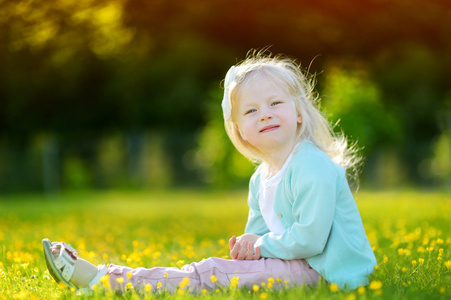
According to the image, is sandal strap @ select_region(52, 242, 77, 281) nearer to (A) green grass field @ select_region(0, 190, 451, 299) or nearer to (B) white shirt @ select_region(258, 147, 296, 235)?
(A) green grass field @ select_region(0, 190, 451, 299)

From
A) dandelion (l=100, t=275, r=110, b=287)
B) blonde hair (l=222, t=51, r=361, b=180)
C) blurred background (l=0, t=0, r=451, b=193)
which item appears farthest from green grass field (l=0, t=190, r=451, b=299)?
blurred background (l=0, t=0, r=451, b=193)

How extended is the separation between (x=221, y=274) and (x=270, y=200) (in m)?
0.57

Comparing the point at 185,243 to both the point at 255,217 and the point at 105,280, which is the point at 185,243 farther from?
the point at 105,280

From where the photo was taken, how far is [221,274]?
323cm

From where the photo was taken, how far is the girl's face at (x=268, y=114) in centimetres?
343

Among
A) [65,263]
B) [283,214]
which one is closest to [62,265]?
[65,263]

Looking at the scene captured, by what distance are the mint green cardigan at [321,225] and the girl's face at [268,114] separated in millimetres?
139

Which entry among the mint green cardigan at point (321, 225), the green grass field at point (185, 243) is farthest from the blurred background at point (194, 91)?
the mint green cardigan at point (321, 225)

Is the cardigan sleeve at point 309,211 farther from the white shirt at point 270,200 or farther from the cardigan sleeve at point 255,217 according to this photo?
the cardigan sleeve at point 255,217

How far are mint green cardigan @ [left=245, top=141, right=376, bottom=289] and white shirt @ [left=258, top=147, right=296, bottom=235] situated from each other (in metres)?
0.07

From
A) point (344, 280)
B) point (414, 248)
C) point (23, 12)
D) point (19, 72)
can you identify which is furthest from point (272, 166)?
point (19, 72)

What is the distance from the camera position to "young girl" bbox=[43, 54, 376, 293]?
312 cm

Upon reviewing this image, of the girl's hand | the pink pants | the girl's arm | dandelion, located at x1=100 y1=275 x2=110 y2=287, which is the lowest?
the pink pants

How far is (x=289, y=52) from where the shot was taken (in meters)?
26.6
